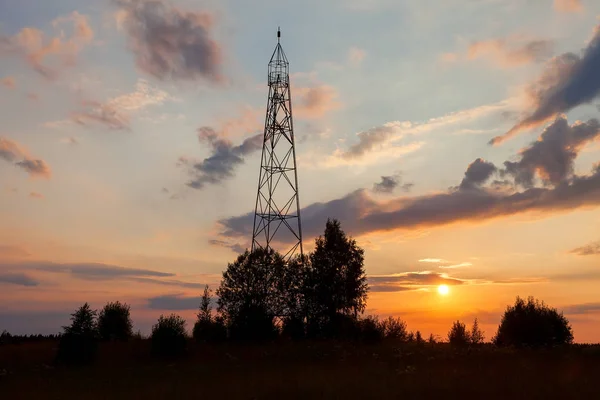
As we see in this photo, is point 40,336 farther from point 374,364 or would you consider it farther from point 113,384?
point 374,364

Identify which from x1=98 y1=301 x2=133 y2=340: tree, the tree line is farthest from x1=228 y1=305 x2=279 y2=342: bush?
x1=98 y1=301 x2=133 y2=340: tree

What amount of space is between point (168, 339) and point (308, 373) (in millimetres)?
16518

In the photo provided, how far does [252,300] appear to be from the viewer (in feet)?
187

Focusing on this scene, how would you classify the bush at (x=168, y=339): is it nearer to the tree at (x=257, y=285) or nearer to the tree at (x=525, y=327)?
the tree at (x=257, y=285)

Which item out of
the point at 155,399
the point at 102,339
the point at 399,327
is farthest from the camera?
the point at 399,327

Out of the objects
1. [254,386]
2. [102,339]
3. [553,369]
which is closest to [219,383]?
Result: [254,386]

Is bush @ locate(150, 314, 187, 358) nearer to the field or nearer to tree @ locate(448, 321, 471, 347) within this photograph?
the field

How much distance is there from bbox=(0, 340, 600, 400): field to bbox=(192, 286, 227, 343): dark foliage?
16.8 feet

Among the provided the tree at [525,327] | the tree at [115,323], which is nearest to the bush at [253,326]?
the tree at [115,323]

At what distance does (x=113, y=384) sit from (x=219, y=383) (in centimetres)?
670

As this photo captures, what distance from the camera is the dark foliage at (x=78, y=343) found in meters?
42.2

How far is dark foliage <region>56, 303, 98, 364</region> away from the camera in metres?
42.2

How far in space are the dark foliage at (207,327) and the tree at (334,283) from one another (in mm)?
9019

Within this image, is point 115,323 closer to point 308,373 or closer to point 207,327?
point 207,327
